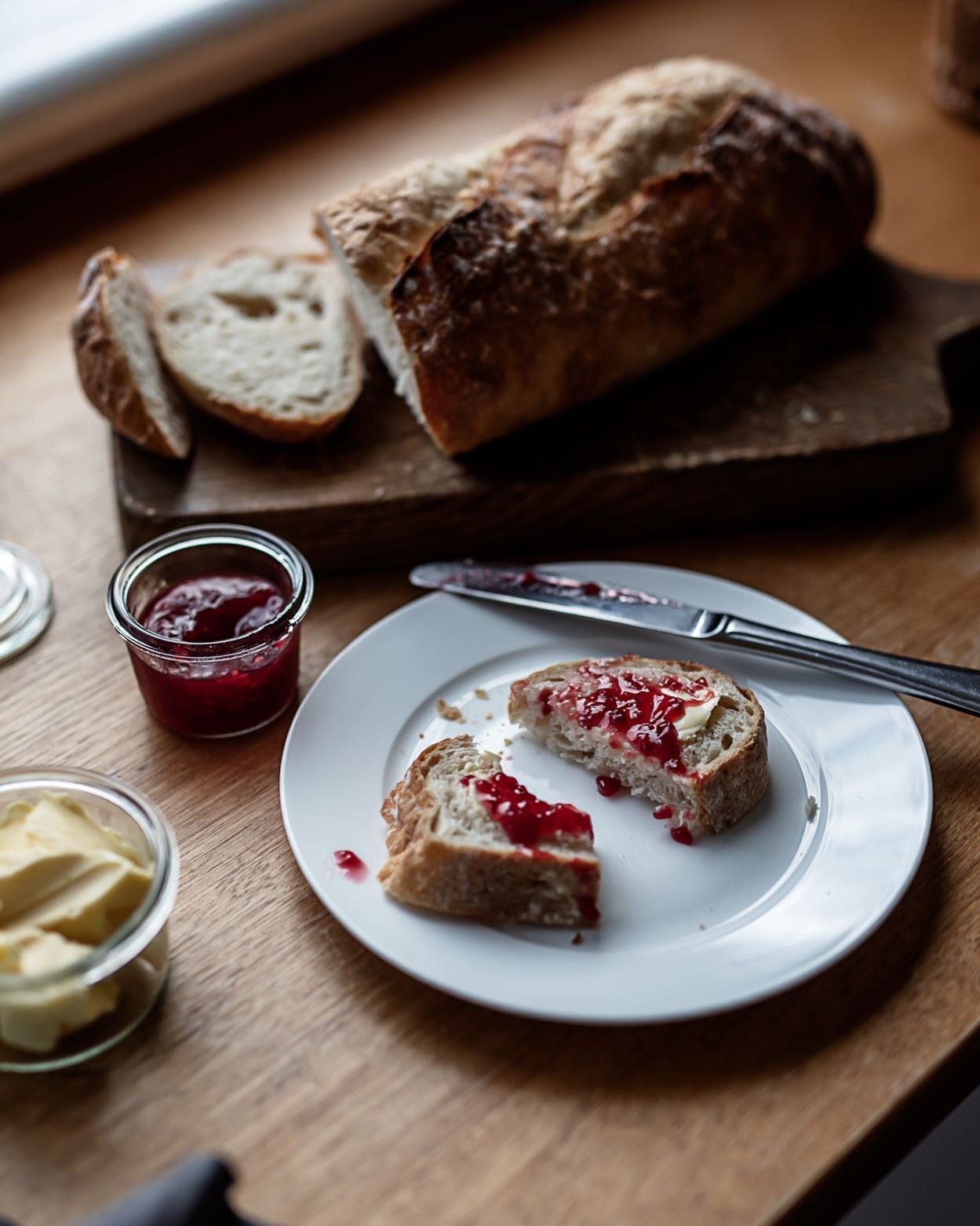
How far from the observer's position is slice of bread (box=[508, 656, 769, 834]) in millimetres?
1966

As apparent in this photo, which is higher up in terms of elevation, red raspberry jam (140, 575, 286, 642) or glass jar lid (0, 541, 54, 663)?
red raspberry jam (140, 575, 286, 642)

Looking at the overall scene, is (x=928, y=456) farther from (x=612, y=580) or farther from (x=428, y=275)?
(x=428, y=275)

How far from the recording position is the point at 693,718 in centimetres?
202

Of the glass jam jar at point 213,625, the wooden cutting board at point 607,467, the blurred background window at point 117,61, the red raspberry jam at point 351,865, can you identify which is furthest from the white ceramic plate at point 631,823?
the blurred background window at point 117,61

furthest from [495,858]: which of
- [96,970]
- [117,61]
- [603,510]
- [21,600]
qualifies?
[117,61]

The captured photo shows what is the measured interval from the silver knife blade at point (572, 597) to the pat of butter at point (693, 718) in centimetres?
25

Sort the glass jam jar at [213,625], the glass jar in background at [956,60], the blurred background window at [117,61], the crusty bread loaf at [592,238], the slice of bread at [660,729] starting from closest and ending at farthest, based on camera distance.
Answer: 1. the slice of bread at [660,729]
2. the glass jam jar at [213,625]
3. the crusty bread loaf at [592,238]
4. the blurred background window at [117,61]
5. the glass jar in background at [956,60]

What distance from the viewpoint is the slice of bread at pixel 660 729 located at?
1966 millimetres

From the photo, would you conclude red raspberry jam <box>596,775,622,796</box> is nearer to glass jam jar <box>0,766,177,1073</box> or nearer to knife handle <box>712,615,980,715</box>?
knife handle <box>712,615,980,715</box>

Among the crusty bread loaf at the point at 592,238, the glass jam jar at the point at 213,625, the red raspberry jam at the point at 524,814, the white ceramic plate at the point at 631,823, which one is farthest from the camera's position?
the crusty bread loaf at the point at 592,238

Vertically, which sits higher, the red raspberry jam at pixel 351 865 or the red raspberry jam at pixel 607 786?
the red raspberry jam at pixel 351 865

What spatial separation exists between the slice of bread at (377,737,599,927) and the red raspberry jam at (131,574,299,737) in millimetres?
415

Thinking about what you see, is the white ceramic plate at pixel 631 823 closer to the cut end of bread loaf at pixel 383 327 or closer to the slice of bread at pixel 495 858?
the slice of bread at pixel 495 858

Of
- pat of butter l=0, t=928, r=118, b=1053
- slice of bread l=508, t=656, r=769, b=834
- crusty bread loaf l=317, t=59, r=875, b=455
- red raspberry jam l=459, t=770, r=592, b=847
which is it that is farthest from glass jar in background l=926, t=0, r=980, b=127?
pat of butter l=0, t=928, r=118, b=1053
